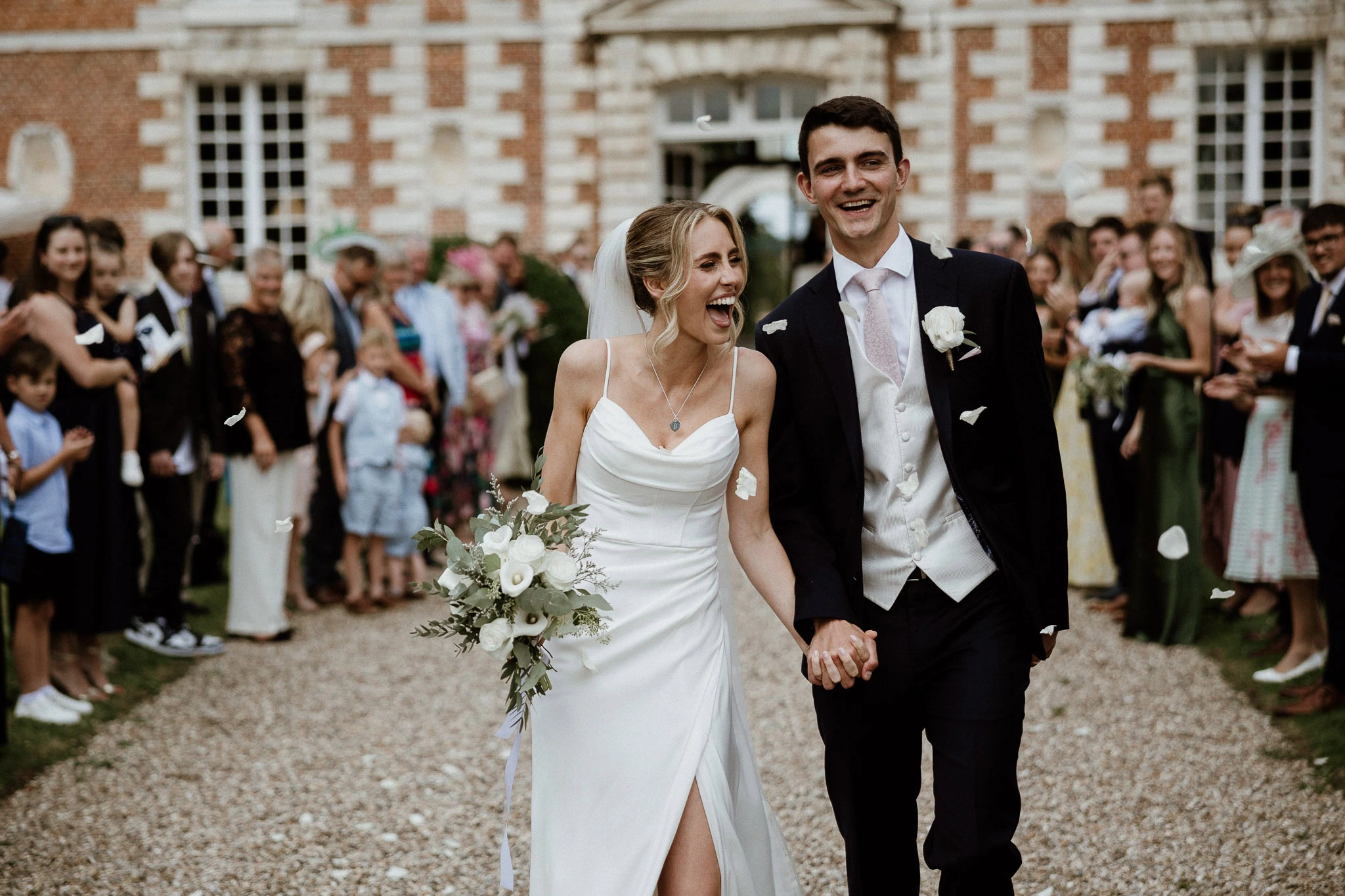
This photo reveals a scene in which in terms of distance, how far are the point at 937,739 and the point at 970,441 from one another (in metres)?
0.72

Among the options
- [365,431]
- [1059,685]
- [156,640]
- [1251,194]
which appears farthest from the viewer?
[1251,194]

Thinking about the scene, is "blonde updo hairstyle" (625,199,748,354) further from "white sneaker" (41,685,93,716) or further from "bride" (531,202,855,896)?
"white sneaker" (41,685,93,716)

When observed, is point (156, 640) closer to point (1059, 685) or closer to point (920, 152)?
point (1059, 685)

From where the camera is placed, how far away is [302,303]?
30.3ft

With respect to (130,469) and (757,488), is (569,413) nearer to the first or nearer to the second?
(757,488)

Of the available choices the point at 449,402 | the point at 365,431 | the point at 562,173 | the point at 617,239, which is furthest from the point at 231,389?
the point at 562,173

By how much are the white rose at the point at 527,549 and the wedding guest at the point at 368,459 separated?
6.00 m

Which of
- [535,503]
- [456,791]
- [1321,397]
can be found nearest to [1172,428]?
[1321,397]

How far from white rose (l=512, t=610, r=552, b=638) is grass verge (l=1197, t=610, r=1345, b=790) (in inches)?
138

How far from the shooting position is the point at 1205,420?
8.05 meters

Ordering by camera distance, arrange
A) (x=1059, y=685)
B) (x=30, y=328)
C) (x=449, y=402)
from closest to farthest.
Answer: (x=30, y=328) → (x=1059, y=685) → (x=449, y=402)

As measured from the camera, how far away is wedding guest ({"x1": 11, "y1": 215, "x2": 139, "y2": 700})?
6484mm

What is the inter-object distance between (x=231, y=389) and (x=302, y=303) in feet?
4.48

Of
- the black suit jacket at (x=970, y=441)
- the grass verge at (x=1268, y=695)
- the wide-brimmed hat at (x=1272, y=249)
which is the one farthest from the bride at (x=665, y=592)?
the wide-brimmed hat at (x=1272, y=249)
